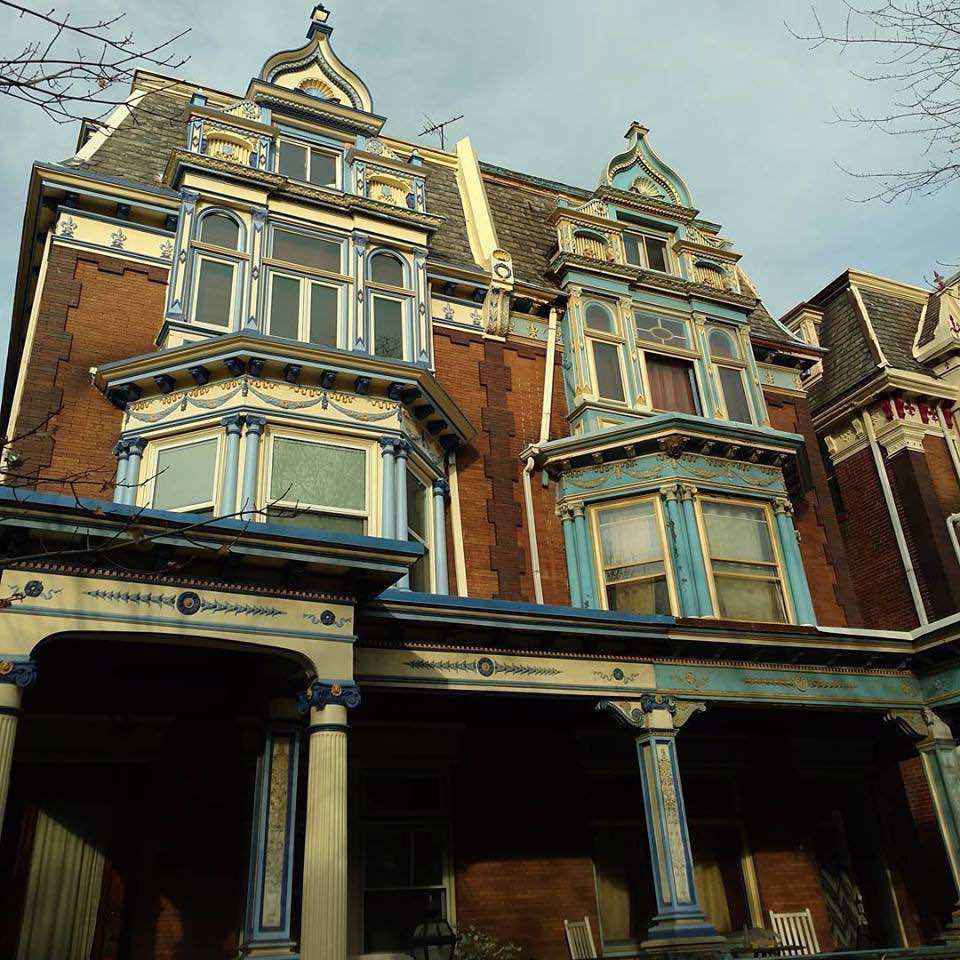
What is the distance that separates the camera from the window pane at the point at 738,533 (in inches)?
612

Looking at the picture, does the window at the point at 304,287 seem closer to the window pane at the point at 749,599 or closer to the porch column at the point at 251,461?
the porch column at the point at 251,461

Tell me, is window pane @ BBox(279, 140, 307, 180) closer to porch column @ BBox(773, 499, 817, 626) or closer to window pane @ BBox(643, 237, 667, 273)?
window pane @ BBox(643, 237, 667, 273)

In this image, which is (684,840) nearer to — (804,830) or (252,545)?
(804,830)

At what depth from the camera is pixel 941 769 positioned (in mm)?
12953

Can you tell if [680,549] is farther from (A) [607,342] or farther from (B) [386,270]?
(B) [386,270]

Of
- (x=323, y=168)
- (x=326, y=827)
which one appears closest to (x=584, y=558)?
(x=326, y=827)

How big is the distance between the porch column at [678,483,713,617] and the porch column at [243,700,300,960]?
7140mm

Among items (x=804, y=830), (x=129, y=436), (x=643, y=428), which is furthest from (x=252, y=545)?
(x=804, y=830)

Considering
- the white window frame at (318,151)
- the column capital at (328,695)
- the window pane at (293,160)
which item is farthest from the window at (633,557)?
the window pane at (293,160)

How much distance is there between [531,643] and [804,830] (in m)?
6.66

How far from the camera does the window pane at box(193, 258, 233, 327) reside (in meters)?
14.8

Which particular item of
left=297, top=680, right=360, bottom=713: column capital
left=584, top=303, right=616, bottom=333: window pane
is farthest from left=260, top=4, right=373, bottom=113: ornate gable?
left=297, top=680, right=360, bottom=713: column capital

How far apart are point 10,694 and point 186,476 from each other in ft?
18.8

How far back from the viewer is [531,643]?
11461 millimetres
